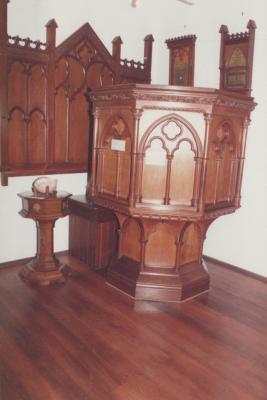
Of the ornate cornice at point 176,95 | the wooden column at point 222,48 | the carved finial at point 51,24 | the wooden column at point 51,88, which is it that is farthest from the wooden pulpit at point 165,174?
the carved finial at point 51,24

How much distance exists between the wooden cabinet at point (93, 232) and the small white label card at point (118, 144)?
0.76 metres

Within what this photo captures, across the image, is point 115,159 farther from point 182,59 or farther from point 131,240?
point 182,59

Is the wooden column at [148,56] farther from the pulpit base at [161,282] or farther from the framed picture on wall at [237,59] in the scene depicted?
the pulpit base at [161,282]

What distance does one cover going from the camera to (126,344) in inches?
102

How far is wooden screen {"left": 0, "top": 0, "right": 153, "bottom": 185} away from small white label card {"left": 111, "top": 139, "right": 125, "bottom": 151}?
843 mm

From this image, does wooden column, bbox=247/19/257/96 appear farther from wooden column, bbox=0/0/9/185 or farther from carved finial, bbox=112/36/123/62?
wooden column, bbox=0/0/9/185

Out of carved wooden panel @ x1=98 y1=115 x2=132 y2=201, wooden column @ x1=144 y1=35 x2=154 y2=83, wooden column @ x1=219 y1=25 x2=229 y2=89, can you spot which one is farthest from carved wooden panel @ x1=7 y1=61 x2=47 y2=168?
wooden column @ x1=219 y1=25 x2=229 y2=89

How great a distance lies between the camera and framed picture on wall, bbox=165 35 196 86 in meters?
4.23

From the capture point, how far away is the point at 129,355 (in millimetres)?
2479

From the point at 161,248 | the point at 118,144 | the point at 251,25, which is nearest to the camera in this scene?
the point at 118,144

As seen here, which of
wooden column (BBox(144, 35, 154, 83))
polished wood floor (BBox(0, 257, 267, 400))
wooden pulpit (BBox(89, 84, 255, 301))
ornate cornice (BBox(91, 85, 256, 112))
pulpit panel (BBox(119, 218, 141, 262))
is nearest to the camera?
polished wood floor (BBox(0, 257, 267, 400))

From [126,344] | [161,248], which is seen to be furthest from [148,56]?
[126,344]

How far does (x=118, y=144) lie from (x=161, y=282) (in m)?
1.23

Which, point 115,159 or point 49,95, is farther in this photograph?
point 49,95
